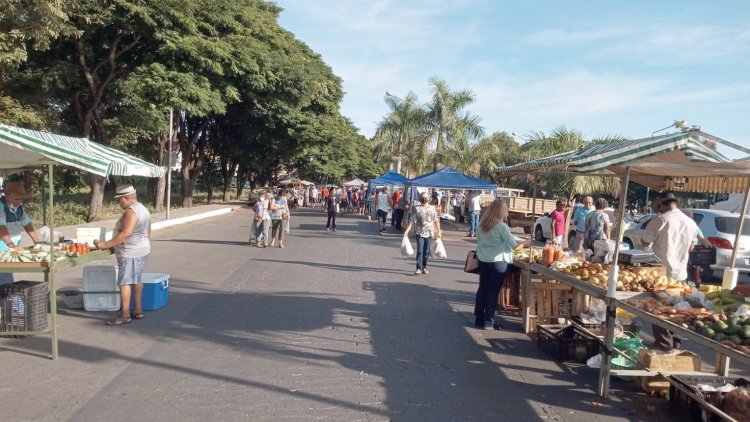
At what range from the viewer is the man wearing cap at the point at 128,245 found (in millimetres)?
7098

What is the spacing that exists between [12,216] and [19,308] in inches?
69.0

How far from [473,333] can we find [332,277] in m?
4.53

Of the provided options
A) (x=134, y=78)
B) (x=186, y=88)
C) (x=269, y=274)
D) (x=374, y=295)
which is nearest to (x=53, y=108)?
(x=134, y=78)

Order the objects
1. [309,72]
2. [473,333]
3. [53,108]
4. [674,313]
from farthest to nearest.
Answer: [309,72] → [53,108] → [473,333] → [674,313]

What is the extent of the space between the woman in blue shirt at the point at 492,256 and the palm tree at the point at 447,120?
901 inches

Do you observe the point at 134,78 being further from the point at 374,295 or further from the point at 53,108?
the point at 374,295

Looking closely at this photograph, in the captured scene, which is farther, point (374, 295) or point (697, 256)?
point (697, 256)

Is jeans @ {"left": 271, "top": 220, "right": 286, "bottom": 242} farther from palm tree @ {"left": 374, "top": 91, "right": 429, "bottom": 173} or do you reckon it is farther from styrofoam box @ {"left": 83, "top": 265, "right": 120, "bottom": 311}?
palm tree @ {"left": 374, "top": 91, "right": 429, "bottom": 173}

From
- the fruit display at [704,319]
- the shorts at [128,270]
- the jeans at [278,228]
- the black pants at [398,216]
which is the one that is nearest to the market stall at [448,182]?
the black pants at [398,216]

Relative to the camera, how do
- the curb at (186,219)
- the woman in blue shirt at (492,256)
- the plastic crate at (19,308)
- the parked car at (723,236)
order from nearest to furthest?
the plastic crate at (19,308)
the woman in blue shirt at (492,256)
the parked car at (723,236)
the curb at (186,219)

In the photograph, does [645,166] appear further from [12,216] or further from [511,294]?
[12,216]

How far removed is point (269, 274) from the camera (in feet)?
37.7

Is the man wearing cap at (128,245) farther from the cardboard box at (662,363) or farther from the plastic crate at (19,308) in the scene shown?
the cardboard box at (662,363)

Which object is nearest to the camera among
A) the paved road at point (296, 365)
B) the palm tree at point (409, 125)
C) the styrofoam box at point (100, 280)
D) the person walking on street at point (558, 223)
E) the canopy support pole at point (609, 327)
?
the paved road at point (296, 365)
